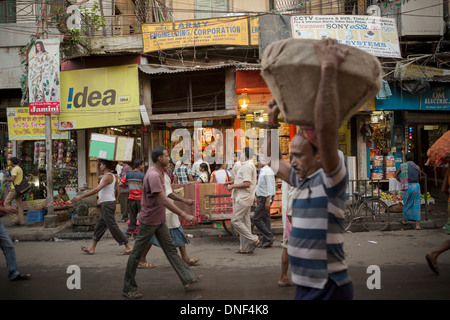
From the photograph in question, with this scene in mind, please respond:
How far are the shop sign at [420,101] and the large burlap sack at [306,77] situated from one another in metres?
11.0

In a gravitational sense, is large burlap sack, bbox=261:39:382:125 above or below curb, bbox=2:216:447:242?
above

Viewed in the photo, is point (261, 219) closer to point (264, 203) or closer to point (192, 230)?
point (264, 203)

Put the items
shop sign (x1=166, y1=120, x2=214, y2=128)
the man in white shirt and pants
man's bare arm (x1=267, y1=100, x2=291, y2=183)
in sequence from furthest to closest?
1. shop sign (x1=166, y1=120, x2=214, y2=128)
2. the man in white shirt and pants
3. man's bare arm (x1=267, y1=100, x2=291, y2=183)

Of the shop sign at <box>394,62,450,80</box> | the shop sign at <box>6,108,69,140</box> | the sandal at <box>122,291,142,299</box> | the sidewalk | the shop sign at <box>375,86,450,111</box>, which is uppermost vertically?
the shop sign at <box>394,62,450,80</box>

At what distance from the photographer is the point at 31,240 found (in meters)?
9.53

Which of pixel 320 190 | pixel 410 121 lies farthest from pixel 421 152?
pixel 320 190

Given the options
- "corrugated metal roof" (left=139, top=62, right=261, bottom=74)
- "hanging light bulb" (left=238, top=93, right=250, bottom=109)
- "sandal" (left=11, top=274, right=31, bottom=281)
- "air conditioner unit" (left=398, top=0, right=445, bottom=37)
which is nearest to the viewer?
"sandal" (left=11, top=274, right=31, bottom=281)

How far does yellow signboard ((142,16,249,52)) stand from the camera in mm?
11922

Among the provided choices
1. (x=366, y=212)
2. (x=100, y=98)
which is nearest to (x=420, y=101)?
(x=366, y=212)

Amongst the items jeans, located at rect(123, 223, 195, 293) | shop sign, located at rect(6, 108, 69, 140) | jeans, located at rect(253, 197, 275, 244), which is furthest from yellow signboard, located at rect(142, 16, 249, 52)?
jeans, located at rect(123, 223, 195, 293)

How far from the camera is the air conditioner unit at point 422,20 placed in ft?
39.4

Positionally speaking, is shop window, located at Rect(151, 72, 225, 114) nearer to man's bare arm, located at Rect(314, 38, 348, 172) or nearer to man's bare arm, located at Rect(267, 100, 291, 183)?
man's bare arm, located at Rect(267, 100, 291, 183)

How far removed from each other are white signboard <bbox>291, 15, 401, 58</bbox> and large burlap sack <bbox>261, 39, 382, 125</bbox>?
9.68 meters
